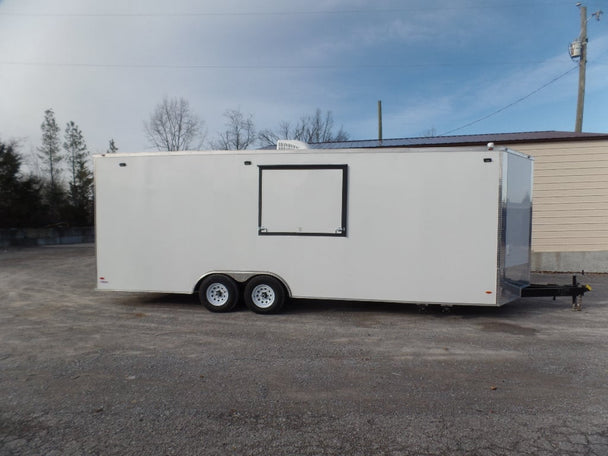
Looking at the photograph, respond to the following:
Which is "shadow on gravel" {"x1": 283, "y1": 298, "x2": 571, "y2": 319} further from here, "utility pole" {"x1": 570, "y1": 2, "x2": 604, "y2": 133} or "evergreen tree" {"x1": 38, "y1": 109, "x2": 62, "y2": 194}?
"evergreen tree" {"x1": 38, "y1": 109, "x2": 62, "y2": 194}

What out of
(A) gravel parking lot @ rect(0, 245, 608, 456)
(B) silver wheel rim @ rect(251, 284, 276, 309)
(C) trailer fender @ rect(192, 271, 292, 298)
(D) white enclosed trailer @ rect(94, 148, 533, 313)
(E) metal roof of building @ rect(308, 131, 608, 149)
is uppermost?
(E) metal roof of building @ rect(308, 131, 608, 149)

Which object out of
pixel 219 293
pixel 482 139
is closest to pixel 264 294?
pixel 219 293

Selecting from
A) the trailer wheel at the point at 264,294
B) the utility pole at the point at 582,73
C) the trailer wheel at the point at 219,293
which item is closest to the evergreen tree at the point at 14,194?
the trailer wheel at the point at 219,293

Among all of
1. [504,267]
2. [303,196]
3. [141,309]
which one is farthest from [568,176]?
[141,309]

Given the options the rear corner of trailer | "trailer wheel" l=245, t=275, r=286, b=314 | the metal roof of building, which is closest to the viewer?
the rear corner of trailer

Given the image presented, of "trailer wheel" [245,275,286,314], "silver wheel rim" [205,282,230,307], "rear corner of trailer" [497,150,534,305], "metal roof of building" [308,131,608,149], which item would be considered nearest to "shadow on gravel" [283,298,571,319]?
"trailer wheel" [245,275,286,314]

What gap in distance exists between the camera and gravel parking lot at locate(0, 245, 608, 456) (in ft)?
10.5

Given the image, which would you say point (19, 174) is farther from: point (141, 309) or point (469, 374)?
point (469, 374)

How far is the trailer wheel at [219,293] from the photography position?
24.0ft

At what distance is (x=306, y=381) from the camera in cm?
439

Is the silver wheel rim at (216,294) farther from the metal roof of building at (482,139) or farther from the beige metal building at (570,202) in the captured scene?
the beige metal building at (570,202)

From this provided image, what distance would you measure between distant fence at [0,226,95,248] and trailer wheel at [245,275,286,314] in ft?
64.2

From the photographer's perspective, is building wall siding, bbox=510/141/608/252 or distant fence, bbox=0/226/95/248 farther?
distant fence, bbox=0/226/95/248

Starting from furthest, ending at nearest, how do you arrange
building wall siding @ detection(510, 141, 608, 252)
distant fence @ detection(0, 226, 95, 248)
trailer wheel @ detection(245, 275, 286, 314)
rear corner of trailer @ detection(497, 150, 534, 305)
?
1. distant fence @ detection(0, 226, 95, 248)
2. building wall siding @ detection(510, 141, 608, 252)
3. trailer wheel @ detection(245, 275, 286, 314)
4. rear corner of trailer @ detection(497, 150, 534, 305)
